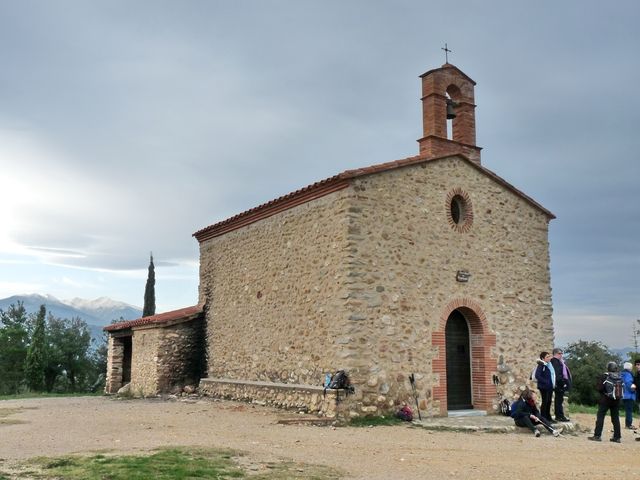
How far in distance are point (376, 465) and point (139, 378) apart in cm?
1345

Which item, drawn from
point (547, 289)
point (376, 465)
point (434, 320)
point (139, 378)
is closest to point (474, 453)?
point (376, 465)

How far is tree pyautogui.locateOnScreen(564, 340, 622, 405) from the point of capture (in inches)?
1041

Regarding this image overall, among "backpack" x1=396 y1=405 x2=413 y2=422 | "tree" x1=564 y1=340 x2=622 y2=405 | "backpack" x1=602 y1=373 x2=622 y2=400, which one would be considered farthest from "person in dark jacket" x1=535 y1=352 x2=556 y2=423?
"tree" x1=564 y1=340 x2=622 y2=405

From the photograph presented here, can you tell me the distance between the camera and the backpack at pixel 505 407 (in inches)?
554

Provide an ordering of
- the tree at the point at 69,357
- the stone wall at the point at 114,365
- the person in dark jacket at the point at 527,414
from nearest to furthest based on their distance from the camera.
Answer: the person in dark jacket at the point at 527,414 → the stone wall at the point at 114,365 → the tree at the point at 69,357

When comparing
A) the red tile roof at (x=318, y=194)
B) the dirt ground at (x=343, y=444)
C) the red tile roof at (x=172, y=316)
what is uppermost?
the red tile roof at (x=318, y=194)

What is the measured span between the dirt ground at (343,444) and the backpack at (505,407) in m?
2.06

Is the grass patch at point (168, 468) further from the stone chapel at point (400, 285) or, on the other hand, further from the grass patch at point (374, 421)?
the stone chapel at point (400, 285)

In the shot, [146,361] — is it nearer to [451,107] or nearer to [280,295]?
[280,295]

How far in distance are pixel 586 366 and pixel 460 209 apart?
1624cm

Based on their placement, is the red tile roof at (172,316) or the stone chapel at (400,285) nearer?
the stone chapel at (400,285)

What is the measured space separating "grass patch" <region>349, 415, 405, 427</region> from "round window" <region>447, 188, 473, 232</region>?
503cm

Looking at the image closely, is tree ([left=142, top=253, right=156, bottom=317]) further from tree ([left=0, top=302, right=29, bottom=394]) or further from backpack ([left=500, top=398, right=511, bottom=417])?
backpack ([left=500, top=398, right=511, bottom=417])

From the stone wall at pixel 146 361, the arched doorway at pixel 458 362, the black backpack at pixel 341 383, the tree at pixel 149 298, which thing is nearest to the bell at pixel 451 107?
the arched doorway at pixel 458 362
